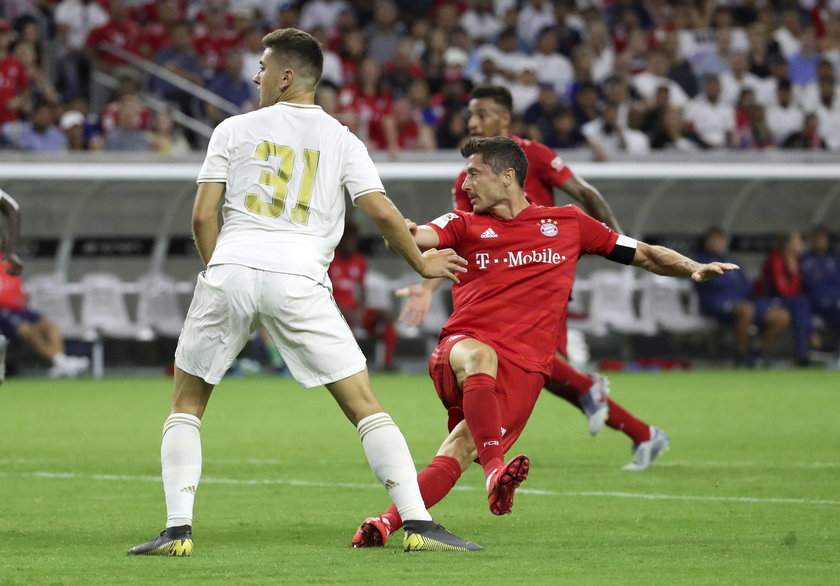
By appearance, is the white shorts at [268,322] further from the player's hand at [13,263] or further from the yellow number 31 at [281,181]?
the player's hand at [13,263]

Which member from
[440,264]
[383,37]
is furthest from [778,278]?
[440,264]

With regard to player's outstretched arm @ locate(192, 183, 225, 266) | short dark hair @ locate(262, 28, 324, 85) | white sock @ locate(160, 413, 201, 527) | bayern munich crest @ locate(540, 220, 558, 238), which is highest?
short dark hair @ locate(262, 28, 324, 85)

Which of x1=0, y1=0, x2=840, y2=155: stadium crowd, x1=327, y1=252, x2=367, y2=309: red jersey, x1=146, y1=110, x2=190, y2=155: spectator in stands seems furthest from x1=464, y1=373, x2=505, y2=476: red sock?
x1=327, y1=252, x2=367, y2=309: red jersey

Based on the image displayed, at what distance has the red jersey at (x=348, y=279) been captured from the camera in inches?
771

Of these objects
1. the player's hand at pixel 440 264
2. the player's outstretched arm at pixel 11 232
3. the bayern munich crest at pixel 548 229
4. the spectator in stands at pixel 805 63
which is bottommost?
the player's outstretched arm at pixel 11 232

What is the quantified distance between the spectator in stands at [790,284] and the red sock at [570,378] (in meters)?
12.2

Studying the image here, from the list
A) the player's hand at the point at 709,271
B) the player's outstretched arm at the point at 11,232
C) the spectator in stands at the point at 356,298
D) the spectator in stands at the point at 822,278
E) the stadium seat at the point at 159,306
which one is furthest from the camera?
the spectator in stands at the point at 822,278

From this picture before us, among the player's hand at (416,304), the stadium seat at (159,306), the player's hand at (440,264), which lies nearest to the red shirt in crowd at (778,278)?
the stadium seat at (159,306)

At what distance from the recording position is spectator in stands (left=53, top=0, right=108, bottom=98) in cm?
2031

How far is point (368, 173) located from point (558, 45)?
18.1m

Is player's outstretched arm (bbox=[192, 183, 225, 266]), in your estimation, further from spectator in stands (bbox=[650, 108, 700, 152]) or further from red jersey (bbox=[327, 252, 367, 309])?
spectator in stands (bbox=[650, 108, 700, 152])

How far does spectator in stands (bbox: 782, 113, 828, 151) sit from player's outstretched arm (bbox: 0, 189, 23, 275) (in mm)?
15461

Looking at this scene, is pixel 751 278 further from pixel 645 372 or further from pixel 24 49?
pixel 24 49

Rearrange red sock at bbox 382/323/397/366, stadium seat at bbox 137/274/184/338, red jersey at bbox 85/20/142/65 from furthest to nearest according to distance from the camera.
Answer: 1. red jersey at bbox 85/20/142/65
2. red sock at bbox 382/323/397/366
3. stadium seat at bbox 137/274/184/338
